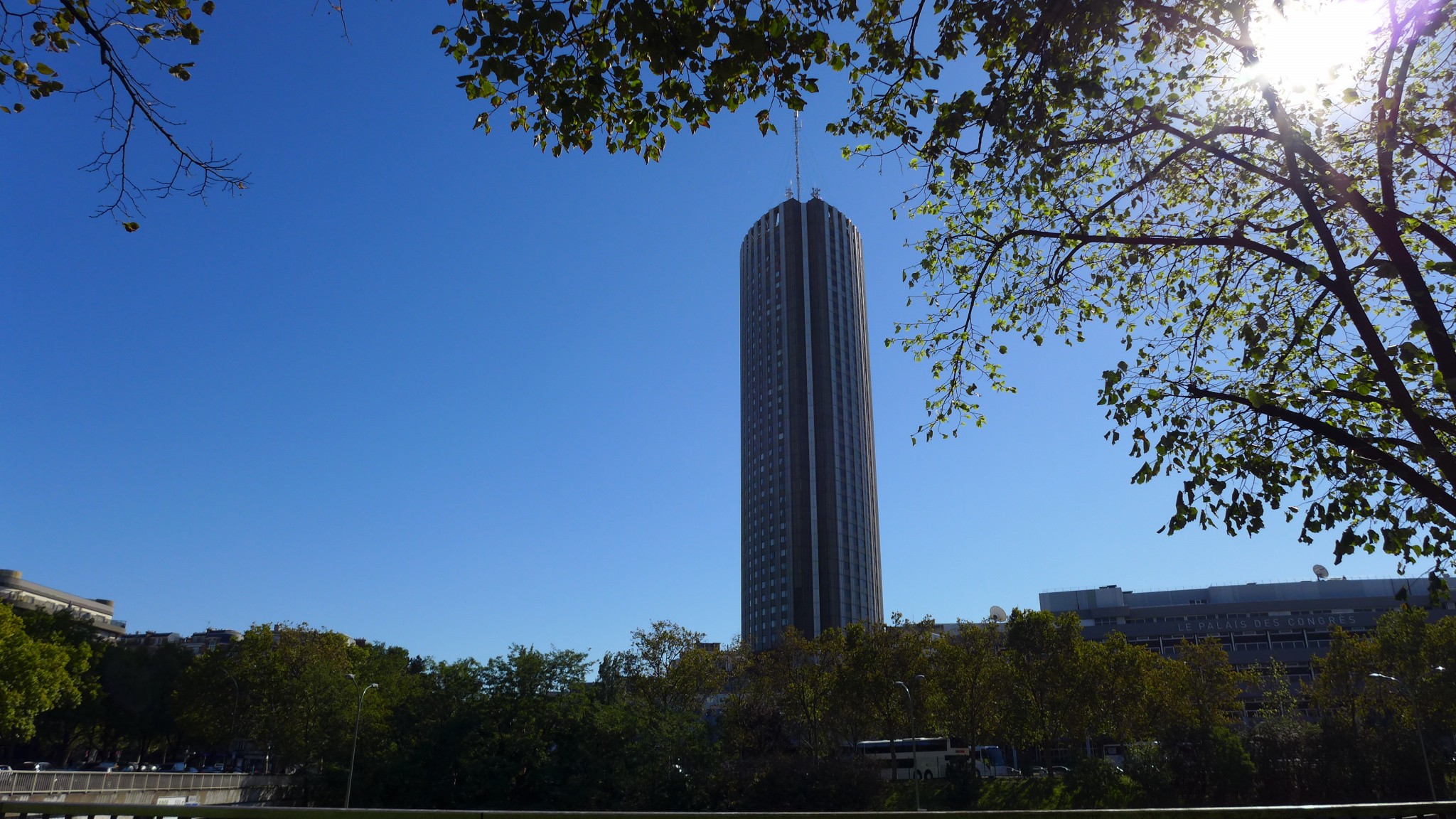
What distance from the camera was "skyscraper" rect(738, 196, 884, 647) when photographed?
13088cm

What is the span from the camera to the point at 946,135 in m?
10.2

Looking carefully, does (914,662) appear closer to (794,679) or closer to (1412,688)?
(794,679)

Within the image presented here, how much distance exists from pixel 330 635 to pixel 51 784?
3070cm

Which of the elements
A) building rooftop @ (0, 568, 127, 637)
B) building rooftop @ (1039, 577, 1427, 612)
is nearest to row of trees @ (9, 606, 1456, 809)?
building rooftop @ (1039, 577, 1427, 612)

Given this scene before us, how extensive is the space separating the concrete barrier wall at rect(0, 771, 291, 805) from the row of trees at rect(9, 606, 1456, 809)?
293cm

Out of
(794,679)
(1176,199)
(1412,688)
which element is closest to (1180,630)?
(1412,688)

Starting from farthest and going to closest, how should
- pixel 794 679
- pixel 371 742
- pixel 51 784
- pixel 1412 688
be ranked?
1. pixel 794 679
2. pixel 371 742
3. pixel 1412 688
4. pixel 51 784

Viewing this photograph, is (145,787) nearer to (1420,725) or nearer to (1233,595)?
(1420,725)

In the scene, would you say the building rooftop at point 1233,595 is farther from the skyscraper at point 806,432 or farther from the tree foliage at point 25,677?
the tree foliage at point 25,677

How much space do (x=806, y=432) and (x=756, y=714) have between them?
3201 inches

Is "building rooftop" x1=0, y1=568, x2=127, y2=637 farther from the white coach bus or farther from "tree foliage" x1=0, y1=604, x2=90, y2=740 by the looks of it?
the white coach bus

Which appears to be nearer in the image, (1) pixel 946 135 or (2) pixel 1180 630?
(1) pixel 946 135

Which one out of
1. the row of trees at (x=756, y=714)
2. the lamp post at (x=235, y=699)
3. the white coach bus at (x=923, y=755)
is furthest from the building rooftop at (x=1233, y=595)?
the lamp post at (x=235, y=699)

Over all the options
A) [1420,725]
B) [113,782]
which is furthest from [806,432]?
[113,782]
